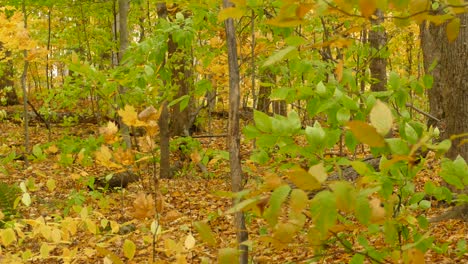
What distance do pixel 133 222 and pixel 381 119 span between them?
142 inches

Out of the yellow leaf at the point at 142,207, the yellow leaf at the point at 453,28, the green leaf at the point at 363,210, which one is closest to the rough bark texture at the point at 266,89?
the yellow leaf at the point at 142,207

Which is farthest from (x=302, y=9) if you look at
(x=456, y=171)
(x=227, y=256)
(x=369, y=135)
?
(x=456, y=171)

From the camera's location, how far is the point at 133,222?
4.43 metres

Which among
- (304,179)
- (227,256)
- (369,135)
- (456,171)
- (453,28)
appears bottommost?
(227,256)

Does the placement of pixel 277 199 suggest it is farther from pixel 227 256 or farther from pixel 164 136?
pixel 164 136

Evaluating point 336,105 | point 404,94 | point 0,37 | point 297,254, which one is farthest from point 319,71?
point 0,37

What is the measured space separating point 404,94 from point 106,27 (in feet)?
49.2

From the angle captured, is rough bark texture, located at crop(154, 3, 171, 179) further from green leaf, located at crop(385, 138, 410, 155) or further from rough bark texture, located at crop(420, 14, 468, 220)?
green leaf, located at crop(385, 138, 410, 155)

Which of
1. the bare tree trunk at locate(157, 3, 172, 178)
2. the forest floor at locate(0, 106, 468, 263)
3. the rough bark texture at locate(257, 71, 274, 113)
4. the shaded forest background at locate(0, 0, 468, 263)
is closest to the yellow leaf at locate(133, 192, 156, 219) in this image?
the shaded forest background at locate(0, 0, 468, 263)

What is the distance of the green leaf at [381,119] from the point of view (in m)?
1.12

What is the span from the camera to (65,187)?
1044 centimetres

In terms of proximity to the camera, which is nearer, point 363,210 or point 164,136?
point 363,210

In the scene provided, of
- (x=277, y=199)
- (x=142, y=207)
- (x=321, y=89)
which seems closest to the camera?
(x=277, y=199)

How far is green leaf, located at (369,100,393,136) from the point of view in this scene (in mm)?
1124
